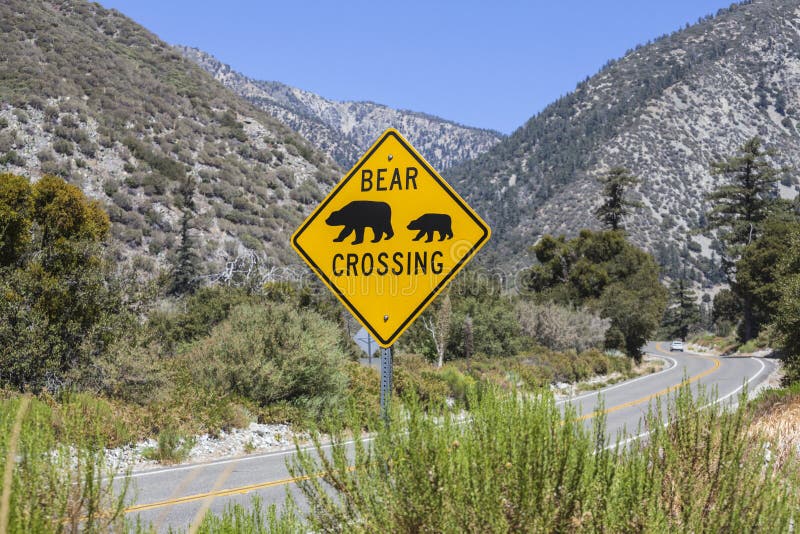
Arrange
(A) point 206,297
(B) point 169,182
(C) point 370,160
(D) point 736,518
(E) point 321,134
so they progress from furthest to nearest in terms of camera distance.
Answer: (E) point 321,134
(B) point 169,182
(A) point 206,297
(C) point 370,160
(D) point 736,518

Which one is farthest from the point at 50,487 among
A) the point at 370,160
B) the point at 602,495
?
the point at 370,160

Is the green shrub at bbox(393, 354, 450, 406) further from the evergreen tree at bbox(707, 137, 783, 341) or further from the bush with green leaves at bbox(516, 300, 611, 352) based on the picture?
the evergreen tree at bbox(707, 137, 783, 341)

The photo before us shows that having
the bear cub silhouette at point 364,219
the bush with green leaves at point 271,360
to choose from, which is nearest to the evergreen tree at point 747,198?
the bush with green leaves at point 271,360

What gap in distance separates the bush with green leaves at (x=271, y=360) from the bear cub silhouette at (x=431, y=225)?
32.3ft

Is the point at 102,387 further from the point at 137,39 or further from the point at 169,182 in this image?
the point at 137,39

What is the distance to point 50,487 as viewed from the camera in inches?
101

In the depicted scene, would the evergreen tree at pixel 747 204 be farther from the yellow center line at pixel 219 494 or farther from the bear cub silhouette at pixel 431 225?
the bear cub silhouette at pixel 431 225

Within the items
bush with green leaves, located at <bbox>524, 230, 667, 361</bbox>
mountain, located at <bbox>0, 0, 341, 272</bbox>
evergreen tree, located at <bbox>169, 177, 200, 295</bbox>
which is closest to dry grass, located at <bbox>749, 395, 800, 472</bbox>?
evergreen tree, located at <bbox>169, 177, 200, 295</bbox>

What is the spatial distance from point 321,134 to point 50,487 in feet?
613

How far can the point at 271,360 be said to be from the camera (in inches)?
560

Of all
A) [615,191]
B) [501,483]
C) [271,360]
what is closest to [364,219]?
[501,483]

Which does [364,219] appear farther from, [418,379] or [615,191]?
[615,191]

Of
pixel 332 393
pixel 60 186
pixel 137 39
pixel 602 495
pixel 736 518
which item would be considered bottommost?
pixel 332 393

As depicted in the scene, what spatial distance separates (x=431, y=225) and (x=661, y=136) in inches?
4644
